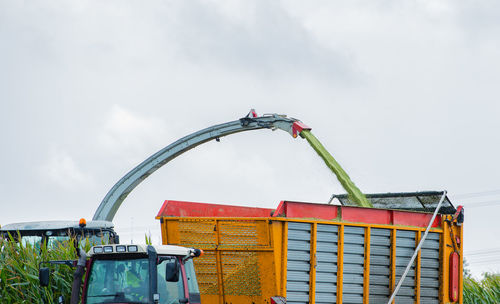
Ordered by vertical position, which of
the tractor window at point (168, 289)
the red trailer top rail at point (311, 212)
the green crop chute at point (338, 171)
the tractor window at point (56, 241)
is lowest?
the tractor window at point (168, 289)

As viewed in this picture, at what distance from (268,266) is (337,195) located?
4.98m

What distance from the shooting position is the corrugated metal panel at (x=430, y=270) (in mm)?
11398

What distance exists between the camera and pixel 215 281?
34.5 ft

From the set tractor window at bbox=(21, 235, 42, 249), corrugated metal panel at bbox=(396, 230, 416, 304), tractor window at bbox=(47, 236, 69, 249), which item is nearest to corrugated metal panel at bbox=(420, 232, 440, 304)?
corrugated metal panel at bbox=(396, 230, 416, 304)

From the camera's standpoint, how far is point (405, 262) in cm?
1116

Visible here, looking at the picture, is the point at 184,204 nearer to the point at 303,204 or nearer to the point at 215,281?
the point at 215,281

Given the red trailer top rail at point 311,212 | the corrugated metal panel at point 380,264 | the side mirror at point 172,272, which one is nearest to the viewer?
the side mirror at point 172,272

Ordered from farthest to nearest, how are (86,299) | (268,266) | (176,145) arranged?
(176,145), (268,266), (86,299)

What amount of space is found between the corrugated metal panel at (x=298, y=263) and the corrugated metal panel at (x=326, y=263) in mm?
191

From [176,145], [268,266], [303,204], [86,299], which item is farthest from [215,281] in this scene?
[176,145]

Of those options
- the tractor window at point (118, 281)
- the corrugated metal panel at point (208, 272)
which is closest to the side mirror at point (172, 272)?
the tractor window at point (118, 281)

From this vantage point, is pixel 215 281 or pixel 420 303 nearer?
pixel 215 281

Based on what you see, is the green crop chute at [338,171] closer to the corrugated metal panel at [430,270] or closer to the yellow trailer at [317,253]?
the corrugated metal panel at [430,270]

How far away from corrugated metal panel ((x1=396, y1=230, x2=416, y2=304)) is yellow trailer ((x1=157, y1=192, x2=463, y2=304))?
0.02 meters
